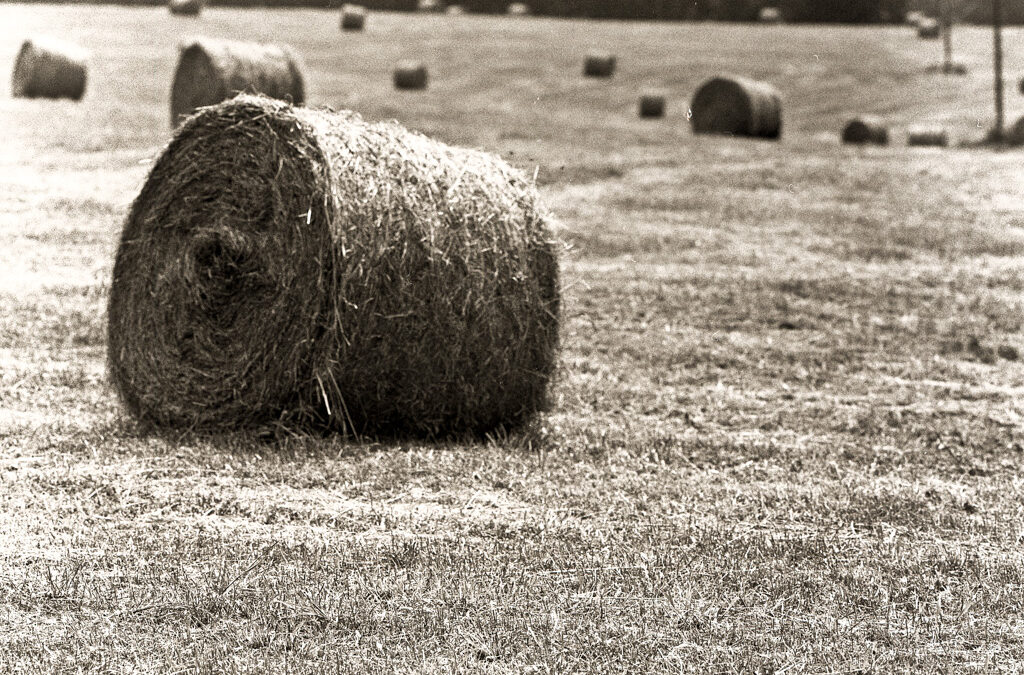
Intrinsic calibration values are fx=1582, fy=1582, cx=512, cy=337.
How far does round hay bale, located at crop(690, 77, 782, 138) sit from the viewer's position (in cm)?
2948

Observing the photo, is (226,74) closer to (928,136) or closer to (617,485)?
(928,136)

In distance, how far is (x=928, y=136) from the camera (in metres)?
30.2

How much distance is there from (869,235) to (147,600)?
13.1 metres

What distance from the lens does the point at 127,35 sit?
41.2m

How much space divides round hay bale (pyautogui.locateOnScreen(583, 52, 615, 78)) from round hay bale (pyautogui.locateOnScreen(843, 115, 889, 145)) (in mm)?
10216

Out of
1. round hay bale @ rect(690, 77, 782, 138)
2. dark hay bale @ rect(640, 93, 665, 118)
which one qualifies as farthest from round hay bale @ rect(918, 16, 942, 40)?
round hay bale @ rect(690, 77, 782, 138)

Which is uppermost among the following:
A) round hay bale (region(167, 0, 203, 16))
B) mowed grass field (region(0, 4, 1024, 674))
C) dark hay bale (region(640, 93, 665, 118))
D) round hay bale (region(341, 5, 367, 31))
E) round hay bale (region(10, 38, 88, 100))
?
round hay bale (region(167, 0, 203, 16))

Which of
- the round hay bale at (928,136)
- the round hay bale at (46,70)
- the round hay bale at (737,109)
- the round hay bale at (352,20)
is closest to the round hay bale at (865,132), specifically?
the round hay bale at (928,136)

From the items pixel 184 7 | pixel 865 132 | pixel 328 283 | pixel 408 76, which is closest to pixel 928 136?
pixel 865 132

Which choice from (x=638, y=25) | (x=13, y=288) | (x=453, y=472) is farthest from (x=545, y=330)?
(x=638, y=25)

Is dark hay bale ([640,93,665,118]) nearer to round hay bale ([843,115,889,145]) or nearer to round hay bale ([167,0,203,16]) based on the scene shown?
round hay bale ([843,115,889,145])

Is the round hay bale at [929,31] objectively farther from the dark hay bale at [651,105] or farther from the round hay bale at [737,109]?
the round hay bale at [737,109]

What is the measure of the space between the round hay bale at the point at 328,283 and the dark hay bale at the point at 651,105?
25265 millimetres

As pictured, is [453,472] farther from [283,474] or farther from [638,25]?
[638,25]
